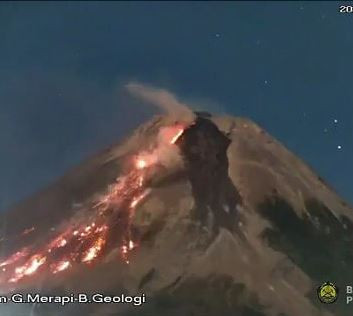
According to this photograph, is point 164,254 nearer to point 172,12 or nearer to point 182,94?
point 182,94

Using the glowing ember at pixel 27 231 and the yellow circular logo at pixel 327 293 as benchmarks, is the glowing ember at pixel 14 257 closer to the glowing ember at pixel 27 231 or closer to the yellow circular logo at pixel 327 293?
the glowing ember at pixel 27 231

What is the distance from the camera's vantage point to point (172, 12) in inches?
66.3

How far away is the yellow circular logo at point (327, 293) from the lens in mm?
1685

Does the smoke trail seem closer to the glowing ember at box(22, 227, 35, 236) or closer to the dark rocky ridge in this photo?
the dark rocky ridge

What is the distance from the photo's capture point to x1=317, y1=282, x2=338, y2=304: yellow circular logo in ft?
5.53

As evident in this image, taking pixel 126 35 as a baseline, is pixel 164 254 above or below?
below

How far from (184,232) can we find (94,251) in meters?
0.18

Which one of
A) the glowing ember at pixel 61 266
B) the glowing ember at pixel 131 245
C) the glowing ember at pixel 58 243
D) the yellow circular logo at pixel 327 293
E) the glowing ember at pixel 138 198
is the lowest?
the yellow circular logo at pixel 327 293

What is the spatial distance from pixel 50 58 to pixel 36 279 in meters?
0.42

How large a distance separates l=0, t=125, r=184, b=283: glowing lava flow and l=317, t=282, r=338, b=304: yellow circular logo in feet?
1.19

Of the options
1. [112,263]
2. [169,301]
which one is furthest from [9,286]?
[169,301]

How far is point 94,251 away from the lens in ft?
5.56

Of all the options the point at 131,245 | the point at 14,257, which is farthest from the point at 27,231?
the point at 131,245

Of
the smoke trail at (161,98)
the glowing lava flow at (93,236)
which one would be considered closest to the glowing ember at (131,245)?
the glowing lava flow at (93,236)
